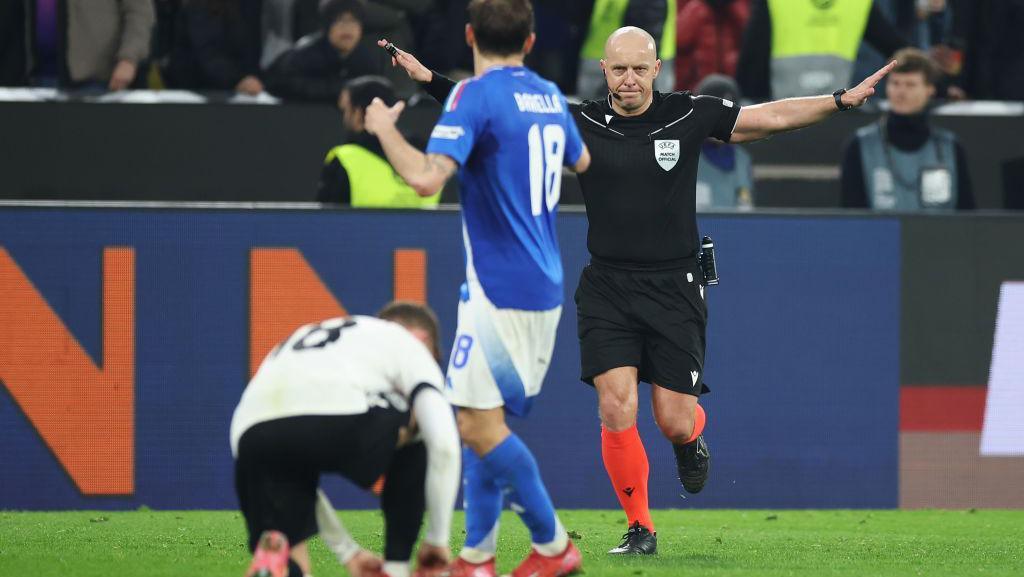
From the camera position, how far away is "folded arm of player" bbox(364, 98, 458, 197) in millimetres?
5750

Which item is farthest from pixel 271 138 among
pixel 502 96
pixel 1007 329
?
pixel 502 96

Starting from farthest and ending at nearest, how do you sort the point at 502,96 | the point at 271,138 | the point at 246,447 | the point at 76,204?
the point at 271,138 → the point at 76,204 → the point at 502,96 → the point at 246,447

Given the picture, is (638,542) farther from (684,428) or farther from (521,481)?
(521,481)

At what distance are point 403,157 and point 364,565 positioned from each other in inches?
53.3

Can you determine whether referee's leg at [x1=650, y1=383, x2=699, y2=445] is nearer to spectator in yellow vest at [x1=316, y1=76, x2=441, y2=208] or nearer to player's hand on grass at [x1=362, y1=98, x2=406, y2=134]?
player's hand on grass at [x1=362, y1=98, x2=406, y2=134]

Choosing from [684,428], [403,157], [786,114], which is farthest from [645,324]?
[403,157]

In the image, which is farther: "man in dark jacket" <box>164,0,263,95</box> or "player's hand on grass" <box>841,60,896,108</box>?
"man in dark jacket" <box>164,0,263,95</box>

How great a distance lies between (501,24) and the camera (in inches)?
242

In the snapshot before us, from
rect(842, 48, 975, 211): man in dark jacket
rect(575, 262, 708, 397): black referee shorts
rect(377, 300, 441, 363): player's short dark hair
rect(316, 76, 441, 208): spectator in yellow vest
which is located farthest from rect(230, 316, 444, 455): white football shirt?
rect(842, 48, 975, 211): man in dark jacket

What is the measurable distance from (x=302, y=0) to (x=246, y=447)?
6.99m

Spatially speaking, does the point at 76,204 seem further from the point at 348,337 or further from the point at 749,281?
the point at 348,337

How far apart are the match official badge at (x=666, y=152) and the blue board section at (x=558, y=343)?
2369 mm

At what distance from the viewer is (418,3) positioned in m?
11.9

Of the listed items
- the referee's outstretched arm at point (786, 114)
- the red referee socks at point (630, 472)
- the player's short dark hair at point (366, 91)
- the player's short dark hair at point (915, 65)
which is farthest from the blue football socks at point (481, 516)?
the player's short dark hair at point (915, 65)
